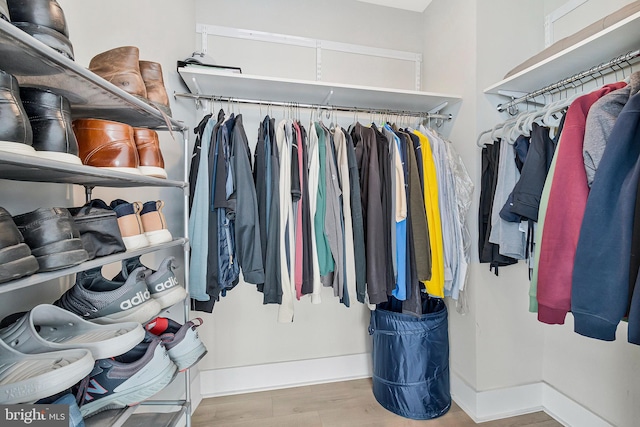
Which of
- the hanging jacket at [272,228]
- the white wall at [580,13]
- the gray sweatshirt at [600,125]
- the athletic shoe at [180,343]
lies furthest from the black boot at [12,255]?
the white wall at [580,13]

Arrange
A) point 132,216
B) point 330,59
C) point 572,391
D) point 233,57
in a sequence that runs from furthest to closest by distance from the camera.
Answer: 1. point 330,59
2. point 233,57
3. point 572,391
4. point 132,216

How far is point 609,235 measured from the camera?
2.43 ft

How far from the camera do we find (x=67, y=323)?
706 millimetres

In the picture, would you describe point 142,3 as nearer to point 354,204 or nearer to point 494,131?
point 354,204

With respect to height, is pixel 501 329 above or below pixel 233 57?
below

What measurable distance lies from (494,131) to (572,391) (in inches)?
55.8

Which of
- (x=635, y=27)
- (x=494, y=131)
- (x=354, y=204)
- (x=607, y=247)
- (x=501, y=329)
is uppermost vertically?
(x=635, y=27)

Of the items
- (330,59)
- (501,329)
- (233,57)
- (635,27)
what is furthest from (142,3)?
(501,329)

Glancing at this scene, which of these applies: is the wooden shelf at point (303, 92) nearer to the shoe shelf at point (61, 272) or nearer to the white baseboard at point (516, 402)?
the shoe shelf at point (61, 272)

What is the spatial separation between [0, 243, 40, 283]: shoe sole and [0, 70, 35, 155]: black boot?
0.17 meters

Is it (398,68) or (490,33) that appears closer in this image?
(490,33)

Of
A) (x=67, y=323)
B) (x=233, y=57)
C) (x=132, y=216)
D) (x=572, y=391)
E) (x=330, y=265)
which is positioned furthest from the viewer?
(x=233, y=57)

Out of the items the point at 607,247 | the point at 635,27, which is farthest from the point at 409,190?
the point at 635,27

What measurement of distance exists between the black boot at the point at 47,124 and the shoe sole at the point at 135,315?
1.46 feet
